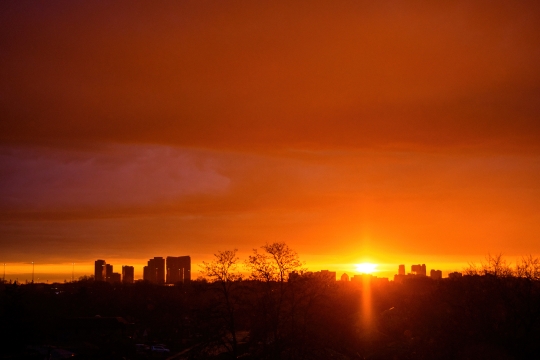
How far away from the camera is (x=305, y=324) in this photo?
241 ft

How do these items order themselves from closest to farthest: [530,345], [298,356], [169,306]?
[298,356]
[530,345]
[169,306]

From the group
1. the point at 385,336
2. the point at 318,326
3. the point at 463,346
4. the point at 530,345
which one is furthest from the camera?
the point at 385,336

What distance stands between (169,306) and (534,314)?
114 meters

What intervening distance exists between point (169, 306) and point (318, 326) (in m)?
83.3

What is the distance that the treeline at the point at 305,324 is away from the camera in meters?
71.1

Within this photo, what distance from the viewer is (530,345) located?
75.7 meters

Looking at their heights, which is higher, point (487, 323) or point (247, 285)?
point (247, 285)

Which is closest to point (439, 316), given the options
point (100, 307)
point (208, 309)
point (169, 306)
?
point (208, 309)

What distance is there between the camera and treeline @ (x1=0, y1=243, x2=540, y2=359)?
71125mm

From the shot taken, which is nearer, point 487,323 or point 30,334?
point 487,323

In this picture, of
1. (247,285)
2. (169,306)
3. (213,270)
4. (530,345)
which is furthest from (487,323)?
(169,306)

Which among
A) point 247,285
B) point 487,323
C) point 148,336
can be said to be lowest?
point 148,336

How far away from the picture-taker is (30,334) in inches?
3920

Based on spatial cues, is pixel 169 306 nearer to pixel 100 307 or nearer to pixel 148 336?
pixel 100 307
